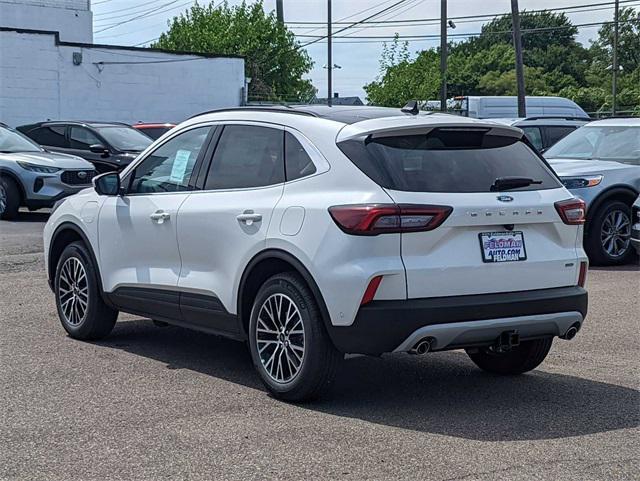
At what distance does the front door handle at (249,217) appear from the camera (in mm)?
6453

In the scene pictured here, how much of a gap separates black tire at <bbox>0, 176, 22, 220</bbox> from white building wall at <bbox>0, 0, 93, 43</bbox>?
33388 millimetres

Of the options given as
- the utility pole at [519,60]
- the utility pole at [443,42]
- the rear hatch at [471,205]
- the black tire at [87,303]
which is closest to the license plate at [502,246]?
the rear hatch at [471,205]

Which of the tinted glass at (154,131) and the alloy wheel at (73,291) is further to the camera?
the tinted glass at (154,131)

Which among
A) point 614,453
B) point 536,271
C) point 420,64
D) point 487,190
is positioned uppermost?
point 420,64

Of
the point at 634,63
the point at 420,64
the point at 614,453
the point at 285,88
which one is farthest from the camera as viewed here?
the point at 634,63

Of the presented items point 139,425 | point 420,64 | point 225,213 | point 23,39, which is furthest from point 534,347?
point 23,39

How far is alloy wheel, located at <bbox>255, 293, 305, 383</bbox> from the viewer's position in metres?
6.18

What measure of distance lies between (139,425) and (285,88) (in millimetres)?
63320

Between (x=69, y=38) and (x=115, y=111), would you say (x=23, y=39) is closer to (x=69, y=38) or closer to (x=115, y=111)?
(x=115, y=111)

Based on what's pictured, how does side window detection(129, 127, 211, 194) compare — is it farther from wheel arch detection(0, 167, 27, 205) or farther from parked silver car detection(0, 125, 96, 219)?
wheel arch detection(0, 167, 27, 205)

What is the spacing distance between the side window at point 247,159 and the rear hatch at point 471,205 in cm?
59

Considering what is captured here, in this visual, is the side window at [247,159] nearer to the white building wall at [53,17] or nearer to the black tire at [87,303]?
the black tire at [87,303]

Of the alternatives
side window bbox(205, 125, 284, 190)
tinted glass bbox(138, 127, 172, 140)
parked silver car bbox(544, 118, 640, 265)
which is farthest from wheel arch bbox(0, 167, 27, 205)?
side window bbox(205, 125, 284, 190)

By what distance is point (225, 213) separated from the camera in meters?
6.72
